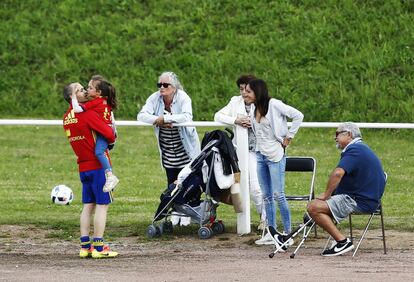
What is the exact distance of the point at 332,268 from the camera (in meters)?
11.7

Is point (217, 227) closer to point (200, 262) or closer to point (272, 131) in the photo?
point (272, 131)

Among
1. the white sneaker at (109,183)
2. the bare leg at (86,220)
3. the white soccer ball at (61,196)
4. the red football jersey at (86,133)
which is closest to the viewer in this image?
the white sneaker at (109,183)

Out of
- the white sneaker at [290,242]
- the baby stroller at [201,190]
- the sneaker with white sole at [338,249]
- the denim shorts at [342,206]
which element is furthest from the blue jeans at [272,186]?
the sneaker with white sole at [338,249]

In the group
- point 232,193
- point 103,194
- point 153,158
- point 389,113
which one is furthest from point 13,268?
point 389,113

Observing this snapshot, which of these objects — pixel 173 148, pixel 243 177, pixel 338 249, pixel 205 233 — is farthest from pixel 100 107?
pixel 338 249

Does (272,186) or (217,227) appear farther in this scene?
(217,227)

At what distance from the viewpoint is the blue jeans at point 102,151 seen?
494 inches

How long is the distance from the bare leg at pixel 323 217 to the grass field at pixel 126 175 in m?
2.05

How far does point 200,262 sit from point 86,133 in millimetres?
1744

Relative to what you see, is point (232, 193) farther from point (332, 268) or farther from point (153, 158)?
point (153, 158)

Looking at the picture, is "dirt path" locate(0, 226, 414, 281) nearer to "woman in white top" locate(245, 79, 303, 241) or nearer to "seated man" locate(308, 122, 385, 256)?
"seated man" locate(308, 122, 385, 256)

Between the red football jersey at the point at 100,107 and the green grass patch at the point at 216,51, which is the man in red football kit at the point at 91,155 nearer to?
the red football jersey at the point at 100,107

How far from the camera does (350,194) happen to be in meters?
12.6

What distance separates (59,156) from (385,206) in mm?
7899
